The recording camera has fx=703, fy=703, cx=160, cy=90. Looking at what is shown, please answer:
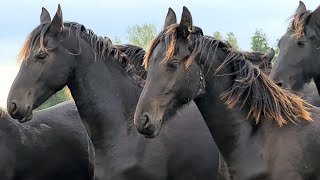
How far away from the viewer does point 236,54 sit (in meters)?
6.11

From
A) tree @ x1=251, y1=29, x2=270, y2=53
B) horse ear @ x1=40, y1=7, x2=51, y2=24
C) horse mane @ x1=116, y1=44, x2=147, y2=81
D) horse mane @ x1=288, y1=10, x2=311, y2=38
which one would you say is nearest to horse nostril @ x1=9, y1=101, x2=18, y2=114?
horse ear @ x1=40, y1=7, x2=51, y2=24

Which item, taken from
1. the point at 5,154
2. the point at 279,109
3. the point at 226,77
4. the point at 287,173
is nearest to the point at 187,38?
the point at 226,77

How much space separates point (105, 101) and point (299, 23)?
2.13 meters

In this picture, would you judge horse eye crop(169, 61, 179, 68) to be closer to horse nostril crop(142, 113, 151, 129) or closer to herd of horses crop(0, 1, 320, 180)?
herd of horses crop(0, 1, 320, 180)

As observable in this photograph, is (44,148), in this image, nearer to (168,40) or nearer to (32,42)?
(32,42)

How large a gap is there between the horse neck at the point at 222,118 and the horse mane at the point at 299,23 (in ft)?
4.68

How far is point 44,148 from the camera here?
8.40 m

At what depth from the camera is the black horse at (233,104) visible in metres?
5.66

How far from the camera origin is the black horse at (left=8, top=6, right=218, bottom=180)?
658 centimetres

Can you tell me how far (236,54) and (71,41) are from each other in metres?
1.71

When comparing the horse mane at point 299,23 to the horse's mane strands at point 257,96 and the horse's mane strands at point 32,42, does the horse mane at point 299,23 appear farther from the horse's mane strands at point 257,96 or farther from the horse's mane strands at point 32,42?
the horse's mane strands at point 32,42

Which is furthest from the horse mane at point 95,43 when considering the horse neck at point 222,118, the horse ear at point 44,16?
the horse neck at point 222,118

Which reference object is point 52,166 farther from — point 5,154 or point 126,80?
point 126,80

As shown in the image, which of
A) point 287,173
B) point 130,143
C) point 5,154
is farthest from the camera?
point 5,154
